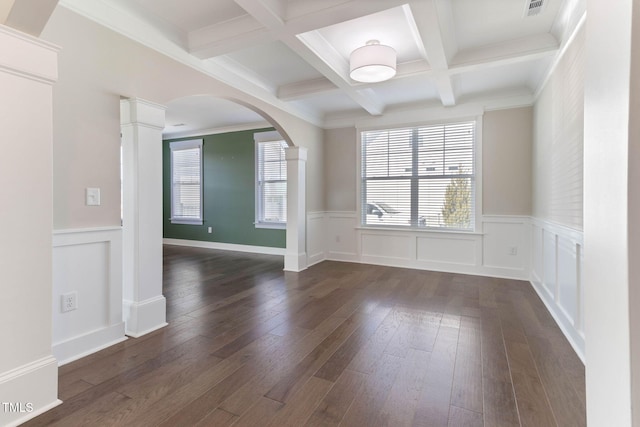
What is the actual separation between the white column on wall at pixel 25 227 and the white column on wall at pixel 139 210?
2.68ft

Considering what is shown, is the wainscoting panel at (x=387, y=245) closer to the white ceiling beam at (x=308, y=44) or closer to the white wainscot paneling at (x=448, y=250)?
the white wainscot paneling at (x=448, y=250)

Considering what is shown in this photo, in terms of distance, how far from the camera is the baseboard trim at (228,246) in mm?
6080

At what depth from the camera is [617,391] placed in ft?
1.46

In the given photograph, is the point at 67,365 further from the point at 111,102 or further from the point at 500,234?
the point at 500,234

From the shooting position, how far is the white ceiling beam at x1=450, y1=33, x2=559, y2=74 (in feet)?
9.18

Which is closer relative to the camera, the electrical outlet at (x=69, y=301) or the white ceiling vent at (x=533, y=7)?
the electrical outlet at (x=69, y=301)

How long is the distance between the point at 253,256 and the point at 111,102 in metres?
3.93

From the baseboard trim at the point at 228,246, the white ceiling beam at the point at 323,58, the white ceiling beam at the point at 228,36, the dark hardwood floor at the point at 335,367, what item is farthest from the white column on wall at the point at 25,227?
the baseboard trim at the point at 228,246

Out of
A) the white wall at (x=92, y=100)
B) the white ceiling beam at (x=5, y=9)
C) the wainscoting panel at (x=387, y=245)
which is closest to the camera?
the white ceiling beam at (x=5, y=9)

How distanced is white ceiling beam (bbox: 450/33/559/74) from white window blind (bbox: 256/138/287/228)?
139 inches

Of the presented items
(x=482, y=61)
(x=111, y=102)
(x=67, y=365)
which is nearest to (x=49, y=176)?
(x=111, y=102)

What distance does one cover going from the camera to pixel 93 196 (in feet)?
7.14

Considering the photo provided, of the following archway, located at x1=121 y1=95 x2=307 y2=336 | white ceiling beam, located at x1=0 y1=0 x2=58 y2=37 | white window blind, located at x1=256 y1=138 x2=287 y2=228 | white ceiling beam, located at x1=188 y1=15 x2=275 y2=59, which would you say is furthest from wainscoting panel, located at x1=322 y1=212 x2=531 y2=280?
white ceiling beam, located at x1=0 y1=0 x2=58 y2=37

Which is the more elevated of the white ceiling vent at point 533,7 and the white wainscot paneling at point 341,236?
the white ceiling vent at point 533,7
